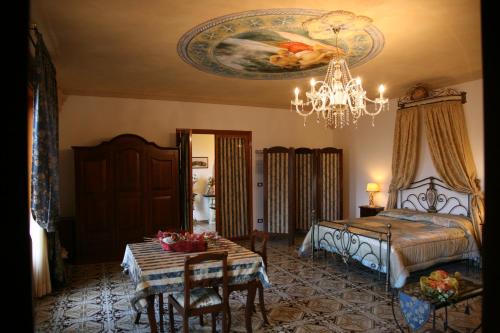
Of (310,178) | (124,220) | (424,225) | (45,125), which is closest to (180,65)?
(45,125)

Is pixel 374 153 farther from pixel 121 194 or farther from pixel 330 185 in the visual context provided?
pixel 121 194

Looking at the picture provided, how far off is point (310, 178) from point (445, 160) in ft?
8.39

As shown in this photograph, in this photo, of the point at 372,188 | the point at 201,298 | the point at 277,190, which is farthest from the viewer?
the point at 277,190

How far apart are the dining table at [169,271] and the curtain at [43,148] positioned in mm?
1164

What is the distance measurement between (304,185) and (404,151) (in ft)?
6.74

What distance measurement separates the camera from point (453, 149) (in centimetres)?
543

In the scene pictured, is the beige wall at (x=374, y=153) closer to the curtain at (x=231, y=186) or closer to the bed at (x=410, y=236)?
the bed at (x=410, y=236)

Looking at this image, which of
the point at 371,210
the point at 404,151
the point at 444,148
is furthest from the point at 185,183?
the point at 444,148

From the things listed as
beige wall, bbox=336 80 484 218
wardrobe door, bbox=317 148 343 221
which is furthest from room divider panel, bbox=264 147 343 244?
beige wall, bbox=336 80 484 218

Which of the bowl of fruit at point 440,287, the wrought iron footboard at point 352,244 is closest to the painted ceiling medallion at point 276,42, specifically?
the wrought iron footboard at point 352,244

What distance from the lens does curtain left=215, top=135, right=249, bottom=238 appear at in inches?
279

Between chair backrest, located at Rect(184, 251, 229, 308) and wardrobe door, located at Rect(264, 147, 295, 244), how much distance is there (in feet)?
13.6

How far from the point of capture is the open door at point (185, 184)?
21.1 feet

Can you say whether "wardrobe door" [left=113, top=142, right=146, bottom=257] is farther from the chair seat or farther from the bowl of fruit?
the bowl of fruit
